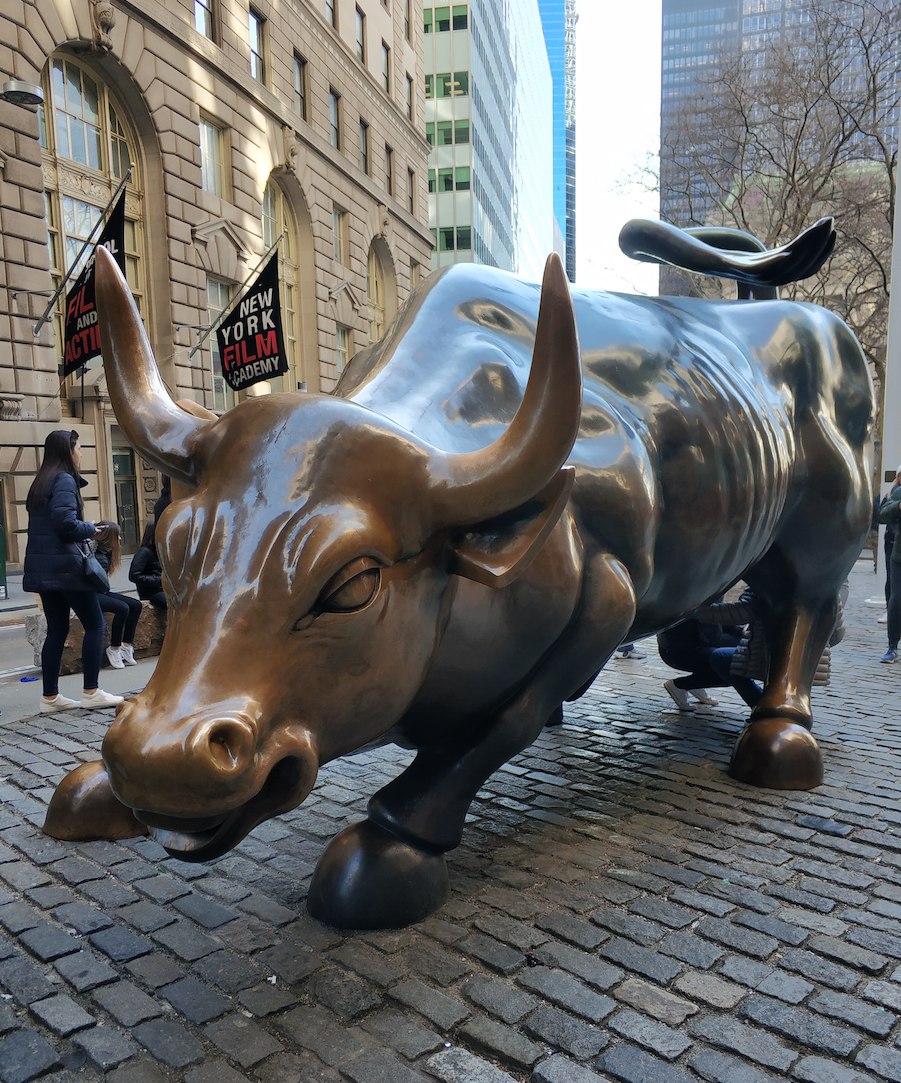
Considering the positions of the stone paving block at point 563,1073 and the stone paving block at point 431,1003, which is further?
the stone paving block at point 431,1003

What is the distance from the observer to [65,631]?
552 cm

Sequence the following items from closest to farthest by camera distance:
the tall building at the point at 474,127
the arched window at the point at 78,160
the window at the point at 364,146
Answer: the arched window at the point at 78,160 → the window at the point at 364,146 → the tall building at the point at 474,127

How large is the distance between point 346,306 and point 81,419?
11919 millimetres

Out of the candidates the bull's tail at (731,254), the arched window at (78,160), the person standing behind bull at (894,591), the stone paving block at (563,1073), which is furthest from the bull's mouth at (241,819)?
the arched window at (78,160)

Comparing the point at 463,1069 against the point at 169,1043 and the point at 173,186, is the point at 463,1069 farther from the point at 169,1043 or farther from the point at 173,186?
the point at 173,186

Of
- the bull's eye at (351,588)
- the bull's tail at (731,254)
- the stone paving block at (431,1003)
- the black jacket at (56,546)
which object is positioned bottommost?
the stone paving block at (431,1003)

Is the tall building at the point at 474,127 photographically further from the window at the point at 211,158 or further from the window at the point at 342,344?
the window at the point at 211,158

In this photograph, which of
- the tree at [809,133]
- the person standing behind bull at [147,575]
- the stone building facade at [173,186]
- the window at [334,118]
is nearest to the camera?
the person standing behind bull at [147,575]

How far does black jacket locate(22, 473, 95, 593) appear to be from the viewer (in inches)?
206

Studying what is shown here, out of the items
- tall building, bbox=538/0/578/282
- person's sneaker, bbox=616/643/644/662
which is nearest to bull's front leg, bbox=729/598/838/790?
person's sneaker, bbox=616/643/644/662

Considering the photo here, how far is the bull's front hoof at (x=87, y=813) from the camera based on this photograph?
11.1 ft

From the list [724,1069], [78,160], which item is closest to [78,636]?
[724,1069]

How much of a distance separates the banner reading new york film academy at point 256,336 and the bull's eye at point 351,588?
1324 centimetres

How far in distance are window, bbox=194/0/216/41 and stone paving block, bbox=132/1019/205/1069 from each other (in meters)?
22.1
